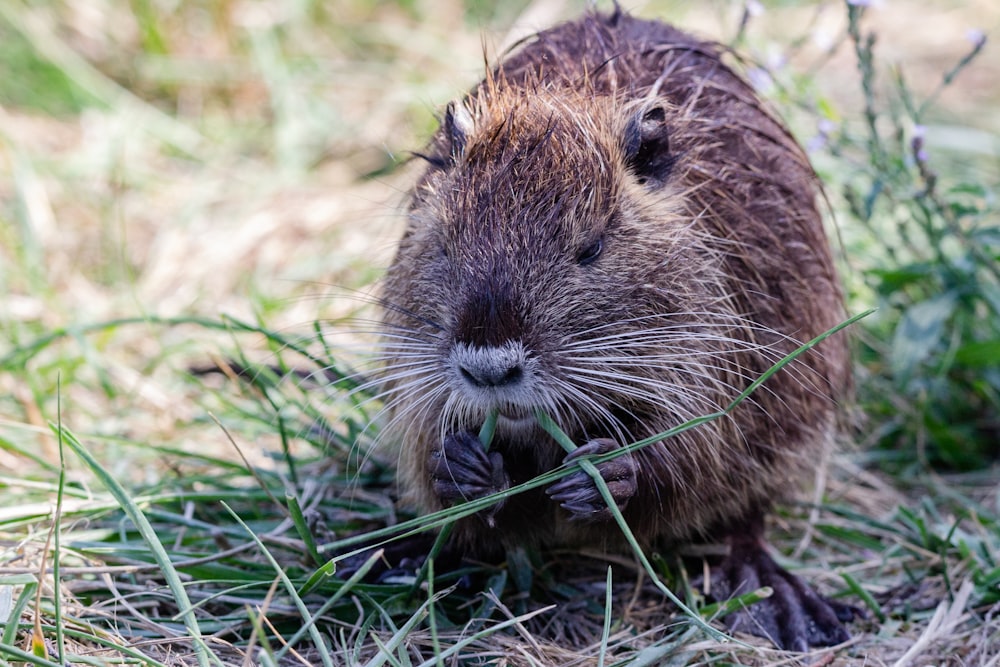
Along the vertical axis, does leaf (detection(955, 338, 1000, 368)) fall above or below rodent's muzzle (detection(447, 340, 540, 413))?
below

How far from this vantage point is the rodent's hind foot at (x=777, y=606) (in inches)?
113

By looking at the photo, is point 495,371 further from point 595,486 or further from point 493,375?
point 595,486

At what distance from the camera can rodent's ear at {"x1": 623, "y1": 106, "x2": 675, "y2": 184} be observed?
8.73 ft

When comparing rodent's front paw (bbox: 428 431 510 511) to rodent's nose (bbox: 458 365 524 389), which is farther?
rodent's front paw (bbox: 428 431 510 511)

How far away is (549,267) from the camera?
242 cm

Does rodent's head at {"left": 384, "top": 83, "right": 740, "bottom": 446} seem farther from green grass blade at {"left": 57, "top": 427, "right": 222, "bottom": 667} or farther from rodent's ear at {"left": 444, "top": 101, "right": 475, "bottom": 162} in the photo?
green grass blade at {"left": 57, "top": 427, "right": 222, "bottom": 667}

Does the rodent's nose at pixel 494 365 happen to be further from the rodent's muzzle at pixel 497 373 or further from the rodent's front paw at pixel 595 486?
the rodent's front paw at pixel 595 486

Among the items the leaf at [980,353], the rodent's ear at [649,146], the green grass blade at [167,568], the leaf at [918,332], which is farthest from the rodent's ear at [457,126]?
the leaf at [980,353]

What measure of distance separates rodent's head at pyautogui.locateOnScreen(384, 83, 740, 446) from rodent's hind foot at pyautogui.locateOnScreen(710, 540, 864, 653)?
26.0 inches

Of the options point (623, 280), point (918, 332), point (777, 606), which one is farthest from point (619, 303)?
point (918, 332)

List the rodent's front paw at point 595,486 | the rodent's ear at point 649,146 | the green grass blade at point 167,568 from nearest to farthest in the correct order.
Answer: the green grass blade at point 167,568 → the rodent's front paw at point 595,486 → the rodent's ear at point 649,146

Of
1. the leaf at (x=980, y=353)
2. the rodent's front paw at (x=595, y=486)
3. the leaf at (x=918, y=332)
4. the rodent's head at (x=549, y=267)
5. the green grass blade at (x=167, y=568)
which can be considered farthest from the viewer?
the leaf at (x=980, y=353)

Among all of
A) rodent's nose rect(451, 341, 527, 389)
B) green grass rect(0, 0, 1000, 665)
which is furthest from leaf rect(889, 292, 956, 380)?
rodent's nose rect(451, 341, 527, 389)

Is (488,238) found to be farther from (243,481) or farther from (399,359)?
(243,481)
